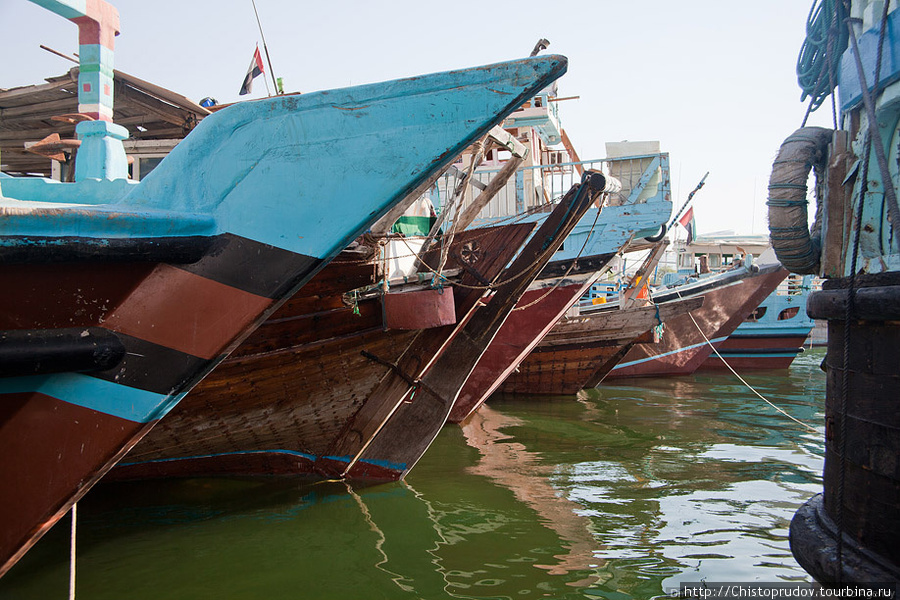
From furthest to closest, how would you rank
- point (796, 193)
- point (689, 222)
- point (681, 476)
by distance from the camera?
point (689, 222)
point (681, 476)
point (796, 193)

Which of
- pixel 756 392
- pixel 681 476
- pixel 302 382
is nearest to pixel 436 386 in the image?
pixel 302 382

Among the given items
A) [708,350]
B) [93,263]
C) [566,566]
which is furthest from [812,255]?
[708,350]

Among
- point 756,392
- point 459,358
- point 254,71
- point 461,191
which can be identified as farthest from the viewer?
point 756,392

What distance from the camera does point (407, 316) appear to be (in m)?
4.80

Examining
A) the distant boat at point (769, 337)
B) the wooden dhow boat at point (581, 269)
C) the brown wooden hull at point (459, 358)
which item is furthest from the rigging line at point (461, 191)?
the distant boat at point (769, 337)


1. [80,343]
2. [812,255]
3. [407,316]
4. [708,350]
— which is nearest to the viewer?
[80,343]

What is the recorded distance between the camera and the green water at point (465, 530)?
353cm

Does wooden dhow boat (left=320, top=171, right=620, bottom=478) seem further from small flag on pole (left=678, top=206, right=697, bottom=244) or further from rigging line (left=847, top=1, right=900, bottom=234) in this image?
small flag on pole (left=678, top=206, right=697, bottom=244)

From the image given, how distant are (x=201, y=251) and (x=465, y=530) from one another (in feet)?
9.57

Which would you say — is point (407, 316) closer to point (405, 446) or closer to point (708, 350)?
point (405, 446)

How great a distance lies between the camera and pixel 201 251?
95.0 inches

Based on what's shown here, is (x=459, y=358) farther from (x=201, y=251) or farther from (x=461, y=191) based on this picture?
(x=201, y=251)

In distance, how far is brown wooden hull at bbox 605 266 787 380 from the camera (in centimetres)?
1374

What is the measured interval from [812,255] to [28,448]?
374 centimetres
